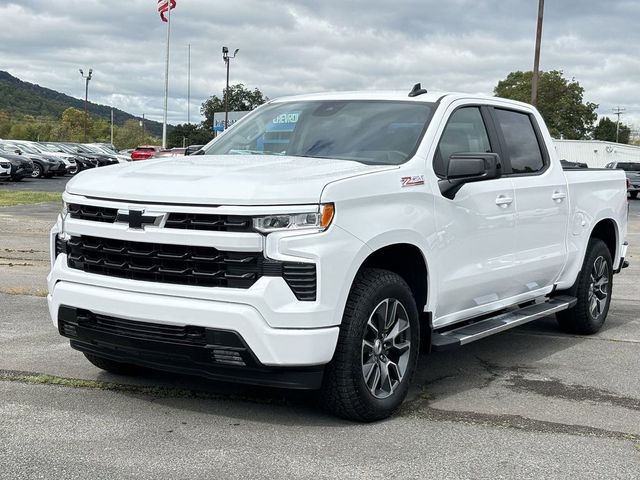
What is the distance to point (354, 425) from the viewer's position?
4527 millimetres

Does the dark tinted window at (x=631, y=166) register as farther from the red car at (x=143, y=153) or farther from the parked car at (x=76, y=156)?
the parked car at (x=76, y=156)

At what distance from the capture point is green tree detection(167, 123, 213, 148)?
102938 millimetres

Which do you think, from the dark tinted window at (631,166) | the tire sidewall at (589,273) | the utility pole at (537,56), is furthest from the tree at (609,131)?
the tire sidewall at (589,273)

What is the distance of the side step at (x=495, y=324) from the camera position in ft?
17.0

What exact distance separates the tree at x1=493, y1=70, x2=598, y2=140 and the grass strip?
74.7m

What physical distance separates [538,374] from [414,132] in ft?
6.43

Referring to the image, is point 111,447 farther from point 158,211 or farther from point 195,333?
point 158,211

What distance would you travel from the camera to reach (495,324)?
18.7 ft

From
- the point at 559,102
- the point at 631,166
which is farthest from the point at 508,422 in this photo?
the point at 559,102

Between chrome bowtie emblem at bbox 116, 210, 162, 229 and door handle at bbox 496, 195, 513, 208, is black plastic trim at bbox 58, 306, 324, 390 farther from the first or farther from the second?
door handle at bbox 496, 195, 513, 208

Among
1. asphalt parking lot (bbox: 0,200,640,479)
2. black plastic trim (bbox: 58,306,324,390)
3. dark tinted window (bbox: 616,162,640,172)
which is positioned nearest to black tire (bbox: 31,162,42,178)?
dark tinted window (bbox: 616,162,640,172)

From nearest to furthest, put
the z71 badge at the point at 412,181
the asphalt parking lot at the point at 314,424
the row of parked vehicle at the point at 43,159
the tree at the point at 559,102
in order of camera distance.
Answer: the asphalt parking lot at the point at 314,424 → the z71 badge at the point at 412,181 → the row of parked vehicle at the point at 43,159 → the tree at the point at 559,102

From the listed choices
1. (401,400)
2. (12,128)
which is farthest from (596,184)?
(12,128)

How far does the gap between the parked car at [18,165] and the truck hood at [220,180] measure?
2848 cm
